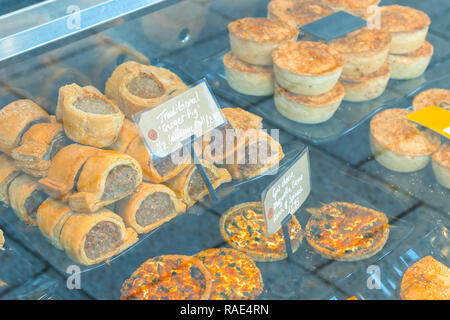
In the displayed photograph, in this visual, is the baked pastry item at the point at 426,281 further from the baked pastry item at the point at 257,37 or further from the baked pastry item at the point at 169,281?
the baked pastry item at the point at 257,37

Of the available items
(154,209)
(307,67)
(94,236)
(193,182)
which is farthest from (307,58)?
(94,236)

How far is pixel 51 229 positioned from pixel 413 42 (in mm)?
2086

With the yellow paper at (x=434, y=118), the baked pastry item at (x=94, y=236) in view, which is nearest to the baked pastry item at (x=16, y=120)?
the baked pastry item at (x=94, y=236)

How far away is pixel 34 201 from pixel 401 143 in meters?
1.60

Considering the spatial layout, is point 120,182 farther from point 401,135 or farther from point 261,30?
point 401,135

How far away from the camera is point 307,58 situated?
262 centimetres

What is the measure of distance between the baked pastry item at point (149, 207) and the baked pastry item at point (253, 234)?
0.22 m

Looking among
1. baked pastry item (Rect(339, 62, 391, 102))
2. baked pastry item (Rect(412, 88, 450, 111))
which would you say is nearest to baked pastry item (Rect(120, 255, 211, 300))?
baked pastry item (Rect(339, 62, 391, 102))

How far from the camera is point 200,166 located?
7.00ft

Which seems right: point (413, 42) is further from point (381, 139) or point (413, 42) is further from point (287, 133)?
point (287, 133)

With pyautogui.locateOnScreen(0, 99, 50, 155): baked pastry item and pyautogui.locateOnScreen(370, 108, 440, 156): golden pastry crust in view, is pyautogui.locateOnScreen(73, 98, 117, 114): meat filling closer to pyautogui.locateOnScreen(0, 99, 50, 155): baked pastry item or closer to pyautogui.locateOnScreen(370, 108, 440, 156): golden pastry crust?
pyautogui.locateOnScreen(0, 99, 50, 155): baked pastry item

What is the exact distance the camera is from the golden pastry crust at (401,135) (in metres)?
2.54

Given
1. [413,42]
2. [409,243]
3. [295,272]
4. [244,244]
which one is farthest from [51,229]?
[413,42]
